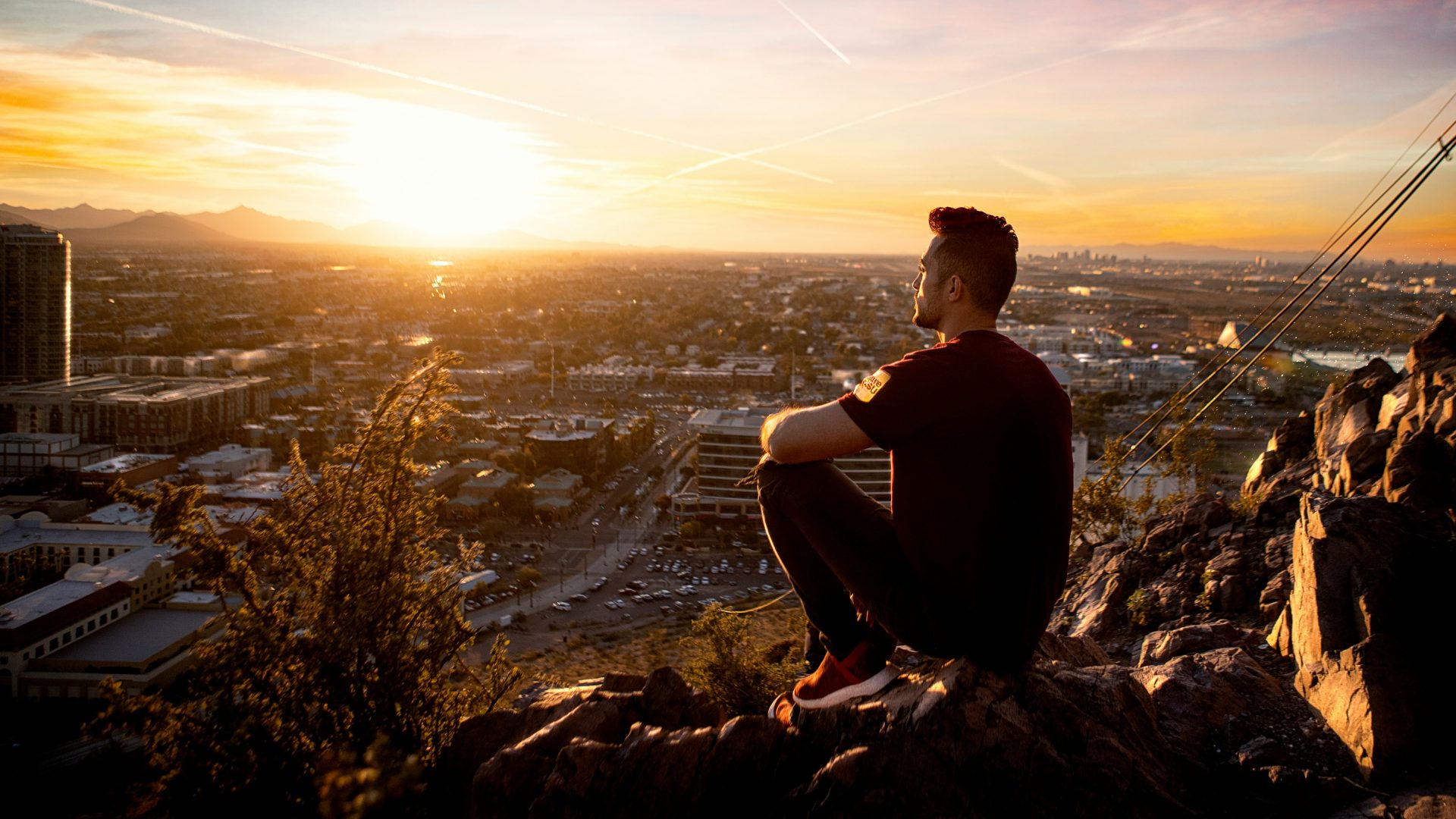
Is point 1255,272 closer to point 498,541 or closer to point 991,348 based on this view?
point 498,541

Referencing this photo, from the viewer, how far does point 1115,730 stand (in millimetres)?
1791

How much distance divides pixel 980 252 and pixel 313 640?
1.90 metres

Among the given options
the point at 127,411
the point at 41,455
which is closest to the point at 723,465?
the point at 41,455

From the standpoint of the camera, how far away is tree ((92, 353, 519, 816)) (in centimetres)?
221

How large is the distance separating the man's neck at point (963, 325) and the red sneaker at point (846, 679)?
70 cm

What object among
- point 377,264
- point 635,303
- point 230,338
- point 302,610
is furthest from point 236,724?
point 377,264

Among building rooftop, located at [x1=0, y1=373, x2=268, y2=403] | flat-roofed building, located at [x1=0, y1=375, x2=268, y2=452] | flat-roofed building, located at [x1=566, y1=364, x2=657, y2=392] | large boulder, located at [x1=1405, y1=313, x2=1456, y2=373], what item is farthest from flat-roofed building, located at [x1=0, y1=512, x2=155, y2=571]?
flat-roofed building, located at [x1=566, y1=364, x2=657, y2=392]

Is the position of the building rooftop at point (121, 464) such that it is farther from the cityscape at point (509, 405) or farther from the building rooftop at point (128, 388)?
the building rooftop at point (128, 388)

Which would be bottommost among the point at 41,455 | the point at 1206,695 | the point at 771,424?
the point at 41,455

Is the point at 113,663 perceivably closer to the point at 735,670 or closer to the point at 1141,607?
the point at 735,670

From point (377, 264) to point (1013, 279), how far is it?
79311 millimetres

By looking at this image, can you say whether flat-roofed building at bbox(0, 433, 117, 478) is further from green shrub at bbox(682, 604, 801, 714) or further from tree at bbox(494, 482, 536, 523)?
green shrub at bbox(682, 604, 801, 714)

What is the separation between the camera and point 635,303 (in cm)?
5881

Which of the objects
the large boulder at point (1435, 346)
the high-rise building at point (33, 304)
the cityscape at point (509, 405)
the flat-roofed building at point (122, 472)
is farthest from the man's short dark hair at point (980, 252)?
the high-rise building at point (33, 304)
